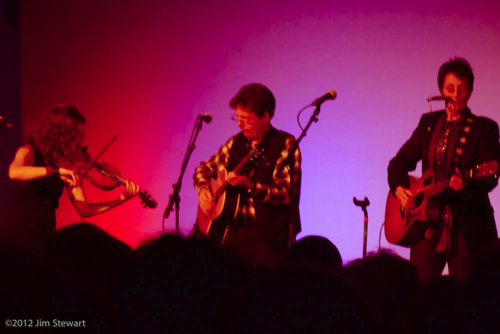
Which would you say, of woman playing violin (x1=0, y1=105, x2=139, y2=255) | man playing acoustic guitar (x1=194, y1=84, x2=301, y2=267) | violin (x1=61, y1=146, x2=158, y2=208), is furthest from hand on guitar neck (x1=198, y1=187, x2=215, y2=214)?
woman playing violin (x1=0, y1=105, x2=139, y2=255)

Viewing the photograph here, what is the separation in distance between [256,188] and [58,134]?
147 centimetres

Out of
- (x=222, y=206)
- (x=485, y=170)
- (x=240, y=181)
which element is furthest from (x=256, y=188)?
(x=485, y=170)

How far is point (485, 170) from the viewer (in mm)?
2670

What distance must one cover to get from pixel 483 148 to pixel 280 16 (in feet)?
8.20

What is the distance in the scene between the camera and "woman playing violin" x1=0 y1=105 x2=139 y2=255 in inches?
120

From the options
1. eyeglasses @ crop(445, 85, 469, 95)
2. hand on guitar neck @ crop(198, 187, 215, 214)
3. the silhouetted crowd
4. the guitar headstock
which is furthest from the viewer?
hand on guitar neck @ crop(198, 187, 215, 214)

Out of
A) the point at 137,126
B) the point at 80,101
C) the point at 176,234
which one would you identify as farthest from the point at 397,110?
the point at 176,234

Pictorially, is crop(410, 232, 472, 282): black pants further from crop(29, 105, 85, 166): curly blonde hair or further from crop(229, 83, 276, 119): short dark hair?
crop(29, 105, 85, 166): curly blonde hair

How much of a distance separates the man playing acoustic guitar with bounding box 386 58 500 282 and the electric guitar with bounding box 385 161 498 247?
0.09 ft

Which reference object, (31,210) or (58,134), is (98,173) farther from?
(31,210)

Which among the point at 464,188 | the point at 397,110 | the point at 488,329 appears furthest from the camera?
the point at 397,110

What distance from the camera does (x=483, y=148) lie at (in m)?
2.75

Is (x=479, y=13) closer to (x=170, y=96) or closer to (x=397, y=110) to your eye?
(x=397, y=110)

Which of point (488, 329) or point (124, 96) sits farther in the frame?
point (124, 96)
